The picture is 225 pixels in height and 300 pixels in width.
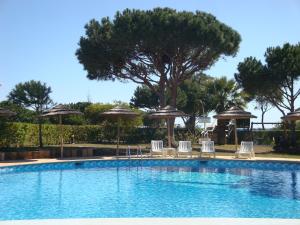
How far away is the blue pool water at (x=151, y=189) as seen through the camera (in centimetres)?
787

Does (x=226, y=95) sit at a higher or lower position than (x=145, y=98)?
lower

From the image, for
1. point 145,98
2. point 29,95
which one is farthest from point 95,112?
point 29,95

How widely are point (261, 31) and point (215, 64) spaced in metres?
10.5

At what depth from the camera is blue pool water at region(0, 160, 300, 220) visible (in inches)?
310

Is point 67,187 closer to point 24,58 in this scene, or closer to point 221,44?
point 24,58

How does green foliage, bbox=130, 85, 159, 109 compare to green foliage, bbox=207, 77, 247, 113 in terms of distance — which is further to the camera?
green foliage, bbox=130, 85, 159, 109

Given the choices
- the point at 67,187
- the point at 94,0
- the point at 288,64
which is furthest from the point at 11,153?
the point at 288,64

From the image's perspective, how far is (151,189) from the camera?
10664 mm

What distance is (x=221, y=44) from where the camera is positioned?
21.8m

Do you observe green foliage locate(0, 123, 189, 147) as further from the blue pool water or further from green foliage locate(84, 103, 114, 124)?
the blue pool water

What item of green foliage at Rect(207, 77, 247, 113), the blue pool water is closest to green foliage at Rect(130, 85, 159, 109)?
green foliage at Rect(207, 77, 247, 113)
